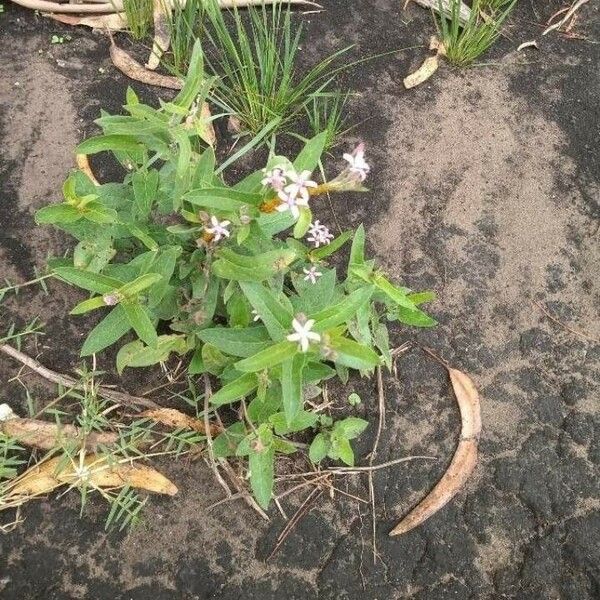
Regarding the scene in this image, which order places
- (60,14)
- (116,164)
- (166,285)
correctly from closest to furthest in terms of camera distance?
1. (166,285)
2. (116,164)
3. (60,14)

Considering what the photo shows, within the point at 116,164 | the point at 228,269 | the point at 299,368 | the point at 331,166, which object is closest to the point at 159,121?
the point at 228,269

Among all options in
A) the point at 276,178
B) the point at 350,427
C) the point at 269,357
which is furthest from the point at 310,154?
the point at 350,427

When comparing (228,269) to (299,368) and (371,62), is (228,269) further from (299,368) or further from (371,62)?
(371,62)

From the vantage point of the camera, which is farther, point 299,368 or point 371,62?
point 371,62

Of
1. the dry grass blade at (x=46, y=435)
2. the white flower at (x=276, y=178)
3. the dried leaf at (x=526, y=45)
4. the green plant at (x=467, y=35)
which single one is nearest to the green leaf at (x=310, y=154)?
the white flower at (x=276, y=178)

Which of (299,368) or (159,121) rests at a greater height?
(159,121)

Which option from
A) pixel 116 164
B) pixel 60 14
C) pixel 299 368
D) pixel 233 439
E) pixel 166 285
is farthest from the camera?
pixel 60 14

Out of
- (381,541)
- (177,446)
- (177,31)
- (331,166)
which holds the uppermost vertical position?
(177,31)
